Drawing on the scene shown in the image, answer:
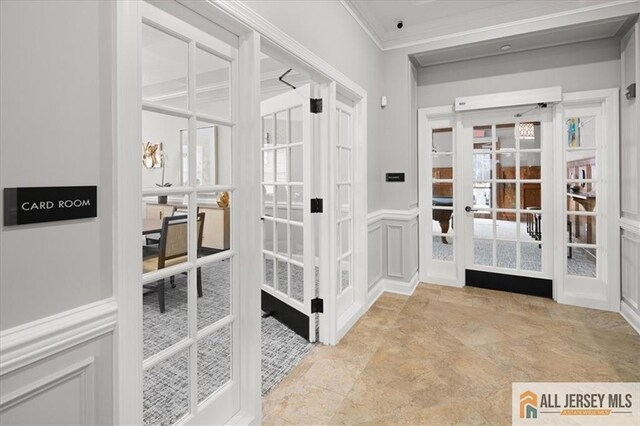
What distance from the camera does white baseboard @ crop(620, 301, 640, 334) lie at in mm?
2893

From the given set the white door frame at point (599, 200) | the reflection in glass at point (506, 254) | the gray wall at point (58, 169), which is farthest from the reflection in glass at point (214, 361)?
the reflection in glass at point (506, 254)

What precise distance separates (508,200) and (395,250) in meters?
1.40


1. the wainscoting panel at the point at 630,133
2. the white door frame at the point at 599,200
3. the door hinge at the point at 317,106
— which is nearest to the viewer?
the door hinge at the point at 317,106

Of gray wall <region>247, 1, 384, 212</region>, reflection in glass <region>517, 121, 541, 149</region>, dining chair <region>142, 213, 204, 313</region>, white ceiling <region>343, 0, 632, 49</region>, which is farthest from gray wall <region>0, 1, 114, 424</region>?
reflection in glass <region>517, 121, 541, 149</region>

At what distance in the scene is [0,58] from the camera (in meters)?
0.87

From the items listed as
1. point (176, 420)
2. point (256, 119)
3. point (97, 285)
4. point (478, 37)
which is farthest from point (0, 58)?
point (478, 37)

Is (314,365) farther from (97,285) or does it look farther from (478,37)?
(478,37)

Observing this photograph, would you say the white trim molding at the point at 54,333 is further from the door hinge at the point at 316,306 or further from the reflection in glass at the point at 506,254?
the reflection in glass at the point at 506,254

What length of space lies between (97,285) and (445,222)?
382 centimetres

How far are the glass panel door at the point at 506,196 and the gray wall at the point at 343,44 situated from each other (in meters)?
1.11

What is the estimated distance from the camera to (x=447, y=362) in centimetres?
241

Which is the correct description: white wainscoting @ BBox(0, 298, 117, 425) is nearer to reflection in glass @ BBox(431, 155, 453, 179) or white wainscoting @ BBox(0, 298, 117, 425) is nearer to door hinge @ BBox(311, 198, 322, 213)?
door hinge @ BBox(311, 198, 322, 213)

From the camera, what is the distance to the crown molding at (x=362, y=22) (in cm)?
289

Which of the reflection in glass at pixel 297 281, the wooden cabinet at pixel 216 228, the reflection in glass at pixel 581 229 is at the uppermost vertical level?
the wooden cabinet at pixel 216 228
